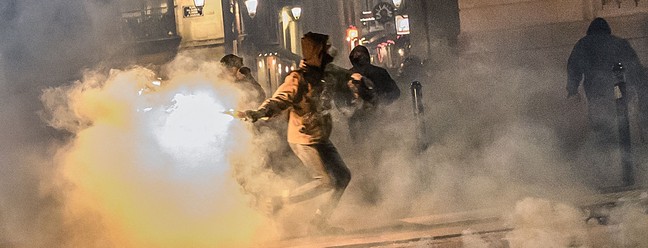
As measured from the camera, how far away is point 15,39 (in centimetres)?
1092

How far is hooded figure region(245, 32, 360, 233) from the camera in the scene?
6.93 metres

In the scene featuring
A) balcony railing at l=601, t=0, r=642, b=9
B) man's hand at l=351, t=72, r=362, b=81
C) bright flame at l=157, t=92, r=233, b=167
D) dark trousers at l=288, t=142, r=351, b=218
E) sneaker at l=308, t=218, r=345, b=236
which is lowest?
sneaker at l=308, t=218, r=345, b=236

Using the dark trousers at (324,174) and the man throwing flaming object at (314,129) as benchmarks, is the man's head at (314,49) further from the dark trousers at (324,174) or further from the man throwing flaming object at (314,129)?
the dark trousers at (324,174)

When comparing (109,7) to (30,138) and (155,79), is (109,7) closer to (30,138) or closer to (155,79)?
(30,138)

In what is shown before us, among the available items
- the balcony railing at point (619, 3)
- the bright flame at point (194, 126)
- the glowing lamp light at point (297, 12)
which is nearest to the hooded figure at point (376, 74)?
the bright flame at point (194, 126)

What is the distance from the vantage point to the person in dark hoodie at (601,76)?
1037 centimetres

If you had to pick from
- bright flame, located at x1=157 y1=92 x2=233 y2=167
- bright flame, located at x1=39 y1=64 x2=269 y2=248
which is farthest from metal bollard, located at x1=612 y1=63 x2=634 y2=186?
bright flame, located at x1=157 y1=92 x2=233 y2=167

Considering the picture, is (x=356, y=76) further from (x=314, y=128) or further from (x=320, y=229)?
(x=320, y=229)

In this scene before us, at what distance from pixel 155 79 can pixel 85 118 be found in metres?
0.85

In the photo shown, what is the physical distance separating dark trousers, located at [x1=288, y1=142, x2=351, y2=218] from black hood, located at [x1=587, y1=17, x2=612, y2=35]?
5.20 m

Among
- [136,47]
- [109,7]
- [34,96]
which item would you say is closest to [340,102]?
[34,96]

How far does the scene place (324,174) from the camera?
7.09 metres

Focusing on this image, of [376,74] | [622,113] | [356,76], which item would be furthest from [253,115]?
[622,113]

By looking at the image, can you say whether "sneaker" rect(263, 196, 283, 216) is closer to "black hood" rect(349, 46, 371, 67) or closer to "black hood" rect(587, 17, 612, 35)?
"black hood" rect(349, 46, 371, 67)
